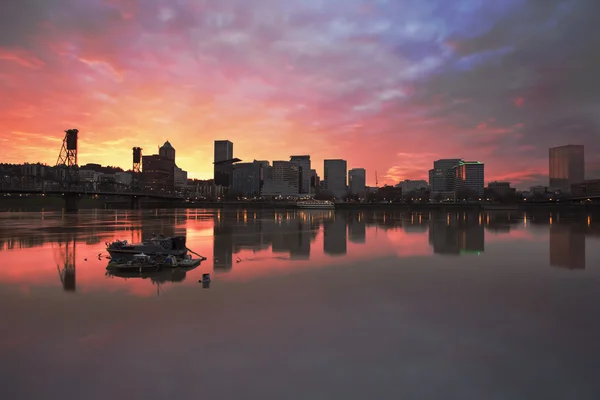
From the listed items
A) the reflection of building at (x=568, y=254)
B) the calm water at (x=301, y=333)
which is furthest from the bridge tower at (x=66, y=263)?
the reflection of building at (x=568, y=254)

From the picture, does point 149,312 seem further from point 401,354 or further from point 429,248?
point 429,248

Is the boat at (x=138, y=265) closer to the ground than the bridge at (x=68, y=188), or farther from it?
closer to the ground

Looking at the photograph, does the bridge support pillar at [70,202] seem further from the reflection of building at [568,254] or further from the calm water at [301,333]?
the reflection of building at [568,254]

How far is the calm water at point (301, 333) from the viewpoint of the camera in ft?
24.7

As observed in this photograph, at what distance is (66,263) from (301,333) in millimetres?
17114

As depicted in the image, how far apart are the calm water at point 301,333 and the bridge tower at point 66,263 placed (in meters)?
0.13

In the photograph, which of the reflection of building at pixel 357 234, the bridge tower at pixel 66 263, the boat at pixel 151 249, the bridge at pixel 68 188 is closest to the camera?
the bridge tower at pixel 66 263

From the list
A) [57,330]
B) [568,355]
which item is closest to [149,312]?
[57,330]

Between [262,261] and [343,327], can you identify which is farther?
[262,261]

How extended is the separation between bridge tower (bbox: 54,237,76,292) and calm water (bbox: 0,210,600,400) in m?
0.13

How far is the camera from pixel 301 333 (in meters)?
10.2

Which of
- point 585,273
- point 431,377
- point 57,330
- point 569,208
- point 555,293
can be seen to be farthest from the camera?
point 569,208

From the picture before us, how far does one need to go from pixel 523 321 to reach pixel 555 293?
15.8ft

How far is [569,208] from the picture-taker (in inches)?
5906
